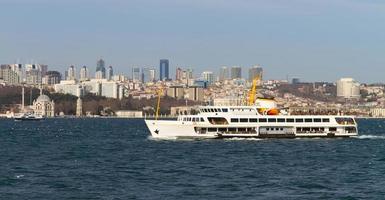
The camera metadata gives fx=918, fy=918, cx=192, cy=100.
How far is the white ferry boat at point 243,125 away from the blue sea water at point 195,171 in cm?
462

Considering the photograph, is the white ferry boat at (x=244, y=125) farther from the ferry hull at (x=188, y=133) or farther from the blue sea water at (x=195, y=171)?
the blue sea water at (x=195, y=171)

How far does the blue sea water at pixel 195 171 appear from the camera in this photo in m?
48.3

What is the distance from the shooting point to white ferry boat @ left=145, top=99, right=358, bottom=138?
97000 millimetres

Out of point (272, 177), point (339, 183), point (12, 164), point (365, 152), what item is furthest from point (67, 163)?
point (365, 152)

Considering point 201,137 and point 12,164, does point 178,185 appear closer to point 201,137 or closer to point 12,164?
point 12,164

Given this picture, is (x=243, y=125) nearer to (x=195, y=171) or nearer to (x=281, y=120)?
(x=281, y=120)

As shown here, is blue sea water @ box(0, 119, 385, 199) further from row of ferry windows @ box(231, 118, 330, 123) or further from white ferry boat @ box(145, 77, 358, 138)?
row of ferry windows @ box(231, 118, 330, 123)

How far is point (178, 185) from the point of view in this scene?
2029 inches

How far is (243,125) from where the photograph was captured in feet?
320

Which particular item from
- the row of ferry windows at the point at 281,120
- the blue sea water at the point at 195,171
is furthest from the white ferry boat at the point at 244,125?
the blue sea water at the point at 195,171

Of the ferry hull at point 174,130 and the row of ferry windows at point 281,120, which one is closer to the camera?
the ferry hull at point 174,130

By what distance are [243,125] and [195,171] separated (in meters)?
37.5

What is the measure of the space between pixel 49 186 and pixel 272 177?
14.1 metres

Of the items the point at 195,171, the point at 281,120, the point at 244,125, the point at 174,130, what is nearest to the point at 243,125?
the point at 244,125
